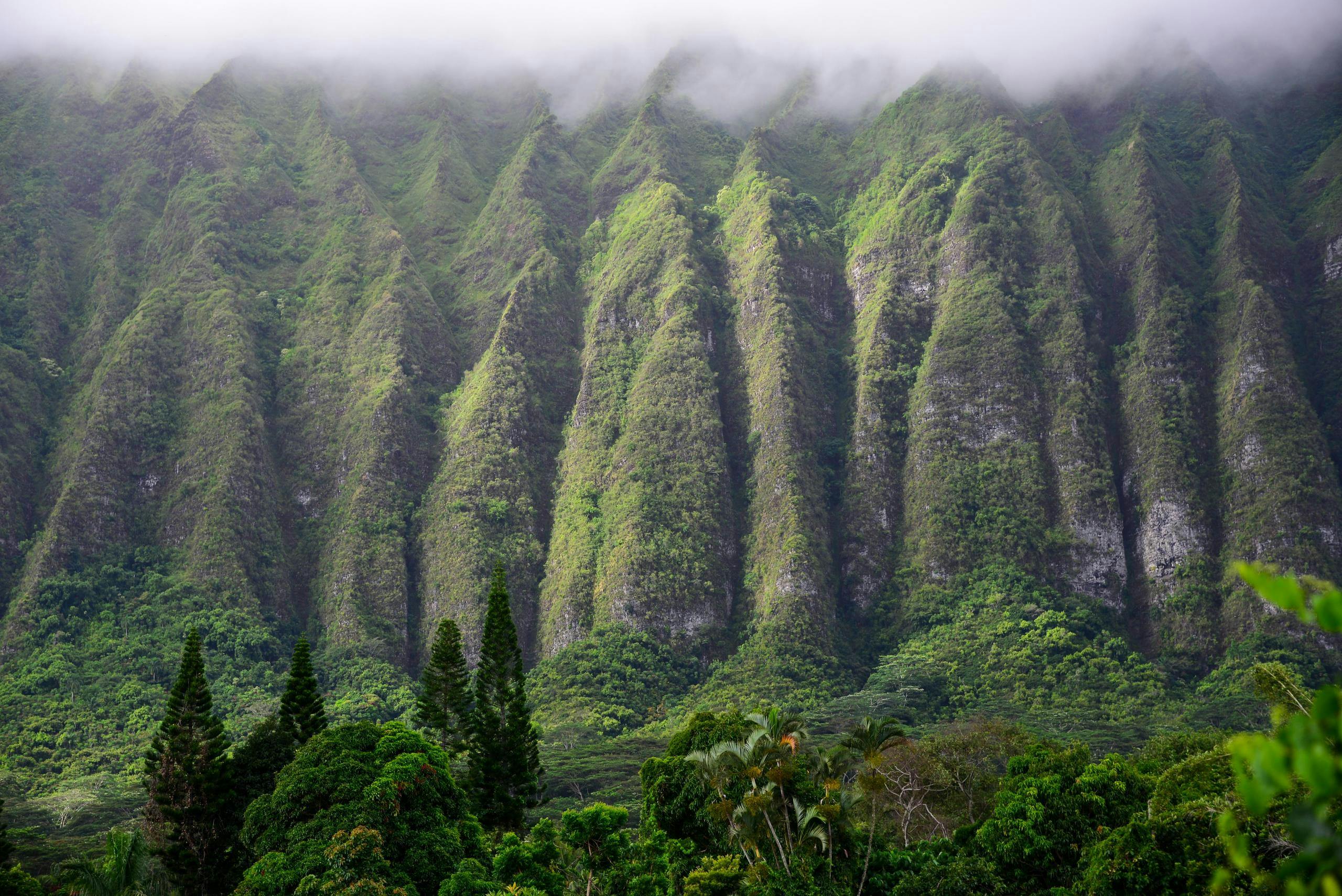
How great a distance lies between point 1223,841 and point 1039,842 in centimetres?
896

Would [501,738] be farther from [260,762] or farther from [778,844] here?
[778,844]

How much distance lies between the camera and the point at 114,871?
32844 mm

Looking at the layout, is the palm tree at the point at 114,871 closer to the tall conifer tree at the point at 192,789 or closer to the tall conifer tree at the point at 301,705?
the tall conifer tree at the point at 192,789

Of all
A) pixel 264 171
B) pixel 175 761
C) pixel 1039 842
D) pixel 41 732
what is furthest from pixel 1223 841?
pixel 264 171

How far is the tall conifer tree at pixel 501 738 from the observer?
50031 millimetres

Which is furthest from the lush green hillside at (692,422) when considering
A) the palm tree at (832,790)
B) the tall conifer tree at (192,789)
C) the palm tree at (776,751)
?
the palm tree at (776,751)

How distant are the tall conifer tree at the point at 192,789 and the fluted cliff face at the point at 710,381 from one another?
236ft

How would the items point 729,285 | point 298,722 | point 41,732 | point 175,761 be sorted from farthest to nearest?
point 729,285
point 41,732
point 298,722
point 175,761

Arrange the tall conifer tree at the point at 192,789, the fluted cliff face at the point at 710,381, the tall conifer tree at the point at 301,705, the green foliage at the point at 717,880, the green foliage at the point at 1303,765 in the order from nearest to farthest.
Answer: the green foliage at the point at 1303,765, the green foliage at the point at 717,880, the tall conifer tree at the point at 192,789, the tall conifer tree at the point at 301,705, the fluted cliff face at the point at 710,381

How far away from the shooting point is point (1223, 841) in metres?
24.1

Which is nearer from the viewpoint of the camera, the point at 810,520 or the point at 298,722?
the point at 298,722

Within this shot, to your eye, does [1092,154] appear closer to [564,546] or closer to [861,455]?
[861,455]

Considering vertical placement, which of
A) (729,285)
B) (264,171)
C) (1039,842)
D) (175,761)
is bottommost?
(1039,842)

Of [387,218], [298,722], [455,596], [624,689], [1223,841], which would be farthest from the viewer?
[387,218]
